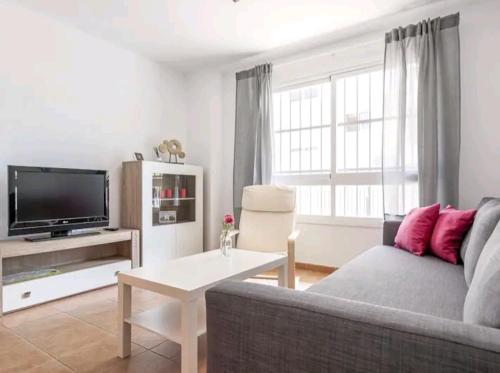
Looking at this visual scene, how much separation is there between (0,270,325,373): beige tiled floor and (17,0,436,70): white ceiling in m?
2.54

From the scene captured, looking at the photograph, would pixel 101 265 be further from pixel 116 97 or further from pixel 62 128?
pixel 116 97

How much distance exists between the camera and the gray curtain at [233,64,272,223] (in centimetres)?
376

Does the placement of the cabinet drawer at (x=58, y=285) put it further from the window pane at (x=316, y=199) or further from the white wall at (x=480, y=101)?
the white wall at (x=480, y=101)

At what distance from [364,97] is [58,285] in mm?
Result: 3357

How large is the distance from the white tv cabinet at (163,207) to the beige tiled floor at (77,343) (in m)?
0.89

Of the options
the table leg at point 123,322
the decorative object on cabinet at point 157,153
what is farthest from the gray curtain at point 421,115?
the decorative object on cabinet at point 157,153

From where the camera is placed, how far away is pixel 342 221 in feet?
11.1

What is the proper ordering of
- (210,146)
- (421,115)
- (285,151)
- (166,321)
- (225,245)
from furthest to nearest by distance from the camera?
1. (210,146)
2. (285,151)
3. (421,115)
4. (225,245)
5. (166,321)

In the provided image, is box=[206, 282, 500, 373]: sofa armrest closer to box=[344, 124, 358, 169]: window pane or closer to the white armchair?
the white armchair

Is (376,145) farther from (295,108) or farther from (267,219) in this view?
(267,219)

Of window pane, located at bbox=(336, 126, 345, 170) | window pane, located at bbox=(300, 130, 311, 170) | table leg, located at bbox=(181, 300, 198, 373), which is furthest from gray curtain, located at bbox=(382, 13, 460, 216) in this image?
table leg, located at bbox=(181, 300, 198, 373)

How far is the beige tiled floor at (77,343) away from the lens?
66.4 inches

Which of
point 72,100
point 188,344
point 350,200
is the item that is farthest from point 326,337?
point 72,100

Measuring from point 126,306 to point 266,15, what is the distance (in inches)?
105
